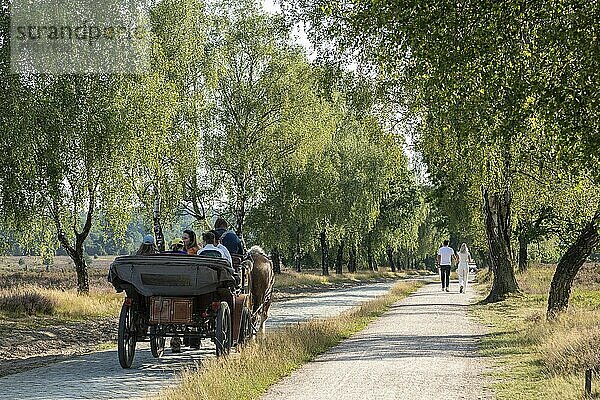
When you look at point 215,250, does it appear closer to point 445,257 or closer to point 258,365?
point 258,365

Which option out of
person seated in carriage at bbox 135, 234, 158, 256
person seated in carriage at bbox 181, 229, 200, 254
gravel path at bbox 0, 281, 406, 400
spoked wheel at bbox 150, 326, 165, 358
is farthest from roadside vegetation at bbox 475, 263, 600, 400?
person seated in carriage at bbox 135, 234, 158, 256

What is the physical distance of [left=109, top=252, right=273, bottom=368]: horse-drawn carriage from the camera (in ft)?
43.1

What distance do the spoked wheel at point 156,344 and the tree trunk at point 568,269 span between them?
28.7 ft

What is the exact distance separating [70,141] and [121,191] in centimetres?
247

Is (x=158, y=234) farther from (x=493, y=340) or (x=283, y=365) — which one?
(x=283, y=365)

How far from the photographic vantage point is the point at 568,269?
1959 cm

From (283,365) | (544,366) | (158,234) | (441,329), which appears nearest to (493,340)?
(441,329)

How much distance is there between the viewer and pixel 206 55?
3969 cm

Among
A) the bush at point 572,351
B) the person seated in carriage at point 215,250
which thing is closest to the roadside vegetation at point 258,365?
the person seated in carriage at point 215,250

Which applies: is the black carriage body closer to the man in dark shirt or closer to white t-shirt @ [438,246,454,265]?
the man in dark shirt

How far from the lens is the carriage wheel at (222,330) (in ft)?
43.7

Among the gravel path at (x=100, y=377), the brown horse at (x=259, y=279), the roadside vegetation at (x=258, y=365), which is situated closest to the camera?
the roadside vegetation at (x=258, y=365)

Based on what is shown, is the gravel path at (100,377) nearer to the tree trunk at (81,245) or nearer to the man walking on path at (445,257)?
the tree trunk at (81,245)

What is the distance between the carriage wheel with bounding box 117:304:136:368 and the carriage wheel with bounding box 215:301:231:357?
4.41ft
